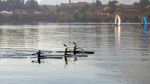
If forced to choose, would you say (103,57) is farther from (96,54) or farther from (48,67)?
(48,67)

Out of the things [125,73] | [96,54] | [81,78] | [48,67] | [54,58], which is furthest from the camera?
[96,54]

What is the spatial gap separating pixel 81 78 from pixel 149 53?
17139mm

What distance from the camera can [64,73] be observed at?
3170cm

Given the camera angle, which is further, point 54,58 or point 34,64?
point 54,58

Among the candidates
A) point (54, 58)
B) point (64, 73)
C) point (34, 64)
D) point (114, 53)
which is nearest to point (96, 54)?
point (114, 53)

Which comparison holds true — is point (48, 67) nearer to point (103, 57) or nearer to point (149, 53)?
point (103, 57)

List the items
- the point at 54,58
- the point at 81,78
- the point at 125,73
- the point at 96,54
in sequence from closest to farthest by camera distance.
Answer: the point at 81,78, the point at 125,73, the point at 54,58, the point at 96,54

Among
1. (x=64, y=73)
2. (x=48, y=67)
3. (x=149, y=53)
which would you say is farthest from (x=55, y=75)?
(x=149, y=53)

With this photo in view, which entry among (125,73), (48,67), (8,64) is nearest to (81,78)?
(125,73)

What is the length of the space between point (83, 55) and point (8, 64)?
7752 millimetres

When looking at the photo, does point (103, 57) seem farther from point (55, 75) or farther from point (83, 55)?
point (55, 75)

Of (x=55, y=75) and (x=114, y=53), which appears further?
(x=114, y=53)

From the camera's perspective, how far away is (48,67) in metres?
34.8

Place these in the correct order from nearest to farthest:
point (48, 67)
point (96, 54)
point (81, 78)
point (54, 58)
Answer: point (81, 78)
point (48, 67)
point (54, 58)
point (96, 54)
